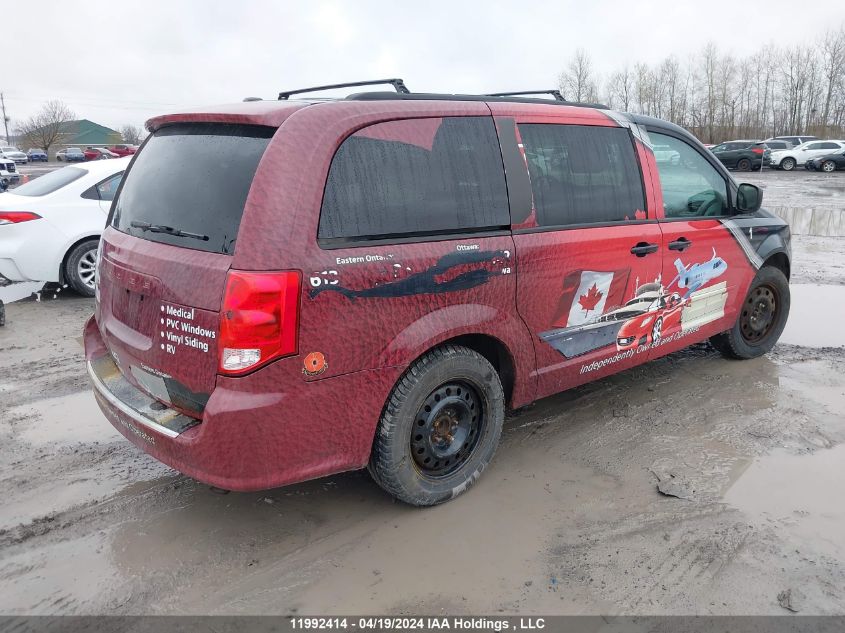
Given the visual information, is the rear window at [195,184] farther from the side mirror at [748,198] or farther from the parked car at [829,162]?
the parked car at [829,162]

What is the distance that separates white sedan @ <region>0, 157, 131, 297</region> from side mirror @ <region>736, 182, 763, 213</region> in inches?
244

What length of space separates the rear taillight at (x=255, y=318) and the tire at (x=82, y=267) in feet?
18.0

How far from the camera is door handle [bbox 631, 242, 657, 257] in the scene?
3832mm

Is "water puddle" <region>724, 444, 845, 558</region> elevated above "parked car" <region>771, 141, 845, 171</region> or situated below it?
below

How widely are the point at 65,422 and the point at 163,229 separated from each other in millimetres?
2015

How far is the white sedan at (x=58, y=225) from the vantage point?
6.76 meters

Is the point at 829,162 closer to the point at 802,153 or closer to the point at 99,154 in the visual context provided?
the point at 802,153

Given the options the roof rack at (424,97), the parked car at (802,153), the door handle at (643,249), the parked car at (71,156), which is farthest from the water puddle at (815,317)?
the parked car at (71,156)

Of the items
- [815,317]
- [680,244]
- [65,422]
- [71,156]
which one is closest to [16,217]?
[65,422]

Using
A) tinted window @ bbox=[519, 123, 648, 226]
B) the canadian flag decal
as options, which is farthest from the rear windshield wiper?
the canadian flag decal

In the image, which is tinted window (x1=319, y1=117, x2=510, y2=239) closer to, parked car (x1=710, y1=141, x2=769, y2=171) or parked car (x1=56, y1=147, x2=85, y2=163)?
parked car (x1=710, y1=141, x2=769, y2=171)

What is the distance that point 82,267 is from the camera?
23.4 ft

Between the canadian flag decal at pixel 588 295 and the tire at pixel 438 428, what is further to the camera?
the canadian flag decal at pixel 588 295

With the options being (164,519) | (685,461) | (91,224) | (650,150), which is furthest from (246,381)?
(91,224)
